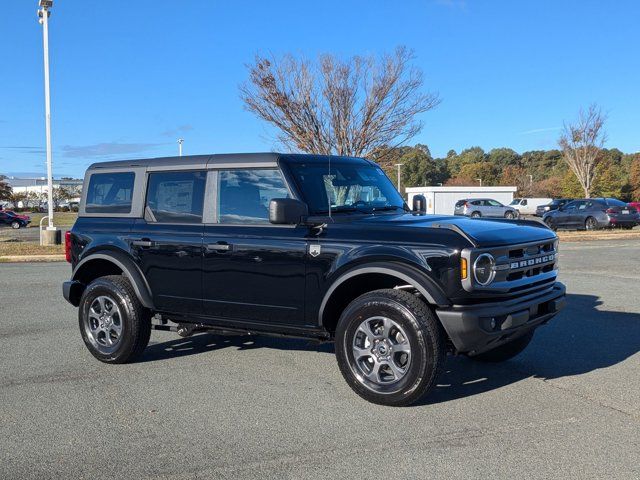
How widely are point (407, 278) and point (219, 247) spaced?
177 centimetres

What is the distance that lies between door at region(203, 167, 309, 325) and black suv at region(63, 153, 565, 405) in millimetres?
12

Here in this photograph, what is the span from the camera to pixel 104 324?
20.0ft

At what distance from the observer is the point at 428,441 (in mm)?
4004

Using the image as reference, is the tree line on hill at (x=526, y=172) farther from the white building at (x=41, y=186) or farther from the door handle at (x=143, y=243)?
the white building at (x=41, y=186)

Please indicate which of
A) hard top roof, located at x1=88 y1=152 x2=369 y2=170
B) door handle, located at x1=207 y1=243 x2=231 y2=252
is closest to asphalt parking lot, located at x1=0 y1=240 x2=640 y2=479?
door handle, located at x1=207 y1=243 x2=231 y2=252

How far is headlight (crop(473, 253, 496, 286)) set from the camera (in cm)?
439

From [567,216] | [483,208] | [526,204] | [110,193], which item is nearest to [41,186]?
[526,204]

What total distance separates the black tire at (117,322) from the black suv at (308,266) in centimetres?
2

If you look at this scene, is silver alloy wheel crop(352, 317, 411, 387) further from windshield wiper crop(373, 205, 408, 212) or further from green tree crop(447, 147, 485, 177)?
green tree crop(447, 147, 485, 177)

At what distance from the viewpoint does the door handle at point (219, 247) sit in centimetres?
538

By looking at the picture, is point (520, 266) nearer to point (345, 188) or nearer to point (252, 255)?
point (345, 188)

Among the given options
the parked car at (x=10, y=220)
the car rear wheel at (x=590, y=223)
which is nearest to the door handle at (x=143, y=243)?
the car rear wheel at (x=590, y=223)

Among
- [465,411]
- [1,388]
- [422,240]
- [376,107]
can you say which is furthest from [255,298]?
[376,107]

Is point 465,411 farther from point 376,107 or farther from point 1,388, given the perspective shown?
point 376,107
